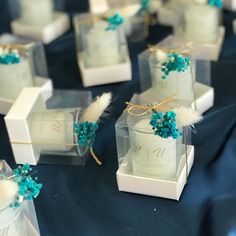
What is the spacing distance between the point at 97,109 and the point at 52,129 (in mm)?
84

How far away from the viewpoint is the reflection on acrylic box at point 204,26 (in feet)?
3.48

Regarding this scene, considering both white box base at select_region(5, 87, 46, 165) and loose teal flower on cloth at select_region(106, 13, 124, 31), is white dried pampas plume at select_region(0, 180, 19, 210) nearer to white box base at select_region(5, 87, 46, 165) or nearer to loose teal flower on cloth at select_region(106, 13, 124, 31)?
white box base at select_region(5, 87, 46, 165)

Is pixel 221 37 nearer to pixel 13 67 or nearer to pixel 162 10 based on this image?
pixel 162 10

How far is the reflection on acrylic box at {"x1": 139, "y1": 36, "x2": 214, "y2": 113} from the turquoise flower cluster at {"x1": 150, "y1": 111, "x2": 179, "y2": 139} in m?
0.20

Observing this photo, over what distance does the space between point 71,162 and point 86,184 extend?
0.06 meters

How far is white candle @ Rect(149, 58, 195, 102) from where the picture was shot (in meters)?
0.86

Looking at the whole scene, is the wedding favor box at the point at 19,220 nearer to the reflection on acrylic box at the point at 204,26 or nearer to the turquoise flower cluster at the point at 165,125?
the turquoise flower cluster at the point at 165,125

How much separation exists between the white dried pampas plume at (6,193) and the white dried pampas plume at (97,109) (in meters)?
0.22

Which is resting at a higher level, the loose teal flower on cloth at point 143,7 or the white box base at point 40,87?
the loose teal flower on cloth at point 143,7

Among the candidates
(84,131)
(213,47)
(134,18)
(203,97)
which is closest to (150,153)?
(84,131)

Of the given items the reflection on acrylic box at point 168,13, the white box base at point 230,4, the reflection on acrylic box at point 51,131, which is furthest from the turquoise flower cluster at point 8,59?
the white box base at point 230,4

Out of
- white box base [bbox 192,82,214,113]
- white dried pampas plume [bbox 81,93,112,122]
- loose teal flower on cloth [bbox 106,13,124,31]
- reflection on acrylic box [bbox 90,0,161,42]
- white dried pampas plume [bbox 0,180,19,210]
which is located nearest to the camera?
white dried pampas plume [bbox 0,180,19,210]

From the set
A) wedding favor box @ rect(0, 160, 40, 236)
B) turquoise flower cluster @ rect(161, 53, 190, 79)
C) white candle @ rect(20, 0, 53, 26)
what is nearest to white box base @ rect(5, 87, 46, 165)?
wedding favor box @ rect(0, 160, 40, 236)

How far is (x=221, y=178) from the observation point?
0.74m
